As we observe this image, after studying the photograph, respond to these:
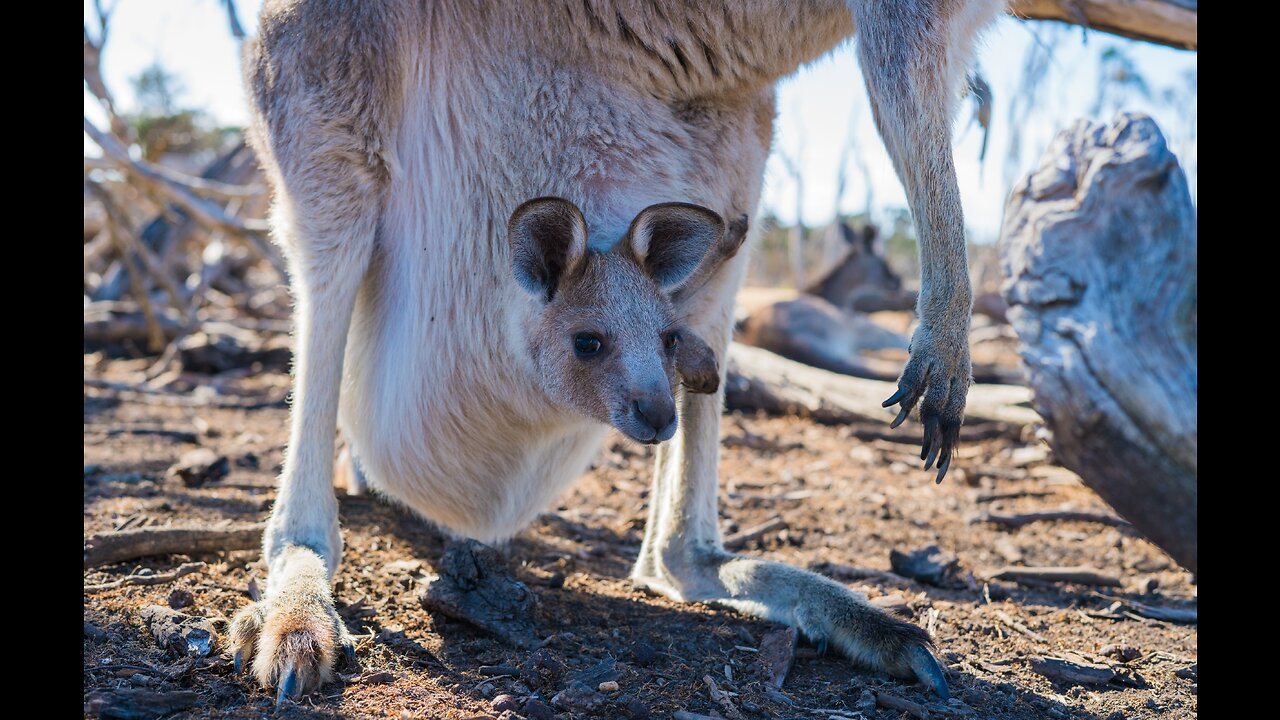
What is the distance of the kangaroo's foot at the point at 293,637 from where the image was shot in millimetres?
1982

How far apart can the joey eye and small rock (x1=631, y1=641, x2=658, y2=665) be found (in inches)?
27.8

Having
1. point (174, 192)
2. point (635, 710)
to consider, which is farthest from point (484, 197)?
point (174, 192)

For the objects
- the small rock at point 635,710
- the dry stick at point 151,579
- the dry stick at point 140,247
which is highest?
the dry stick at point 140,247

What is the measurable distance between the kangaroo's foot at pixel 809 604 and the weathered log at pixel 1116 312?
3.66 ft

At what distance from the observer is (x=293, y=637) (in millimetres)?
2049

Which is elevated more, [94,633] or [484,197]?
[484,197]

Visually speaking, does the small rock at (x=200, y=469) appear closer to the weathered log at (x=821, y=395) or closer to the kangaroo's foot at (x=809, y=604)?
the kangaroo's foot at (x=809, y=604)

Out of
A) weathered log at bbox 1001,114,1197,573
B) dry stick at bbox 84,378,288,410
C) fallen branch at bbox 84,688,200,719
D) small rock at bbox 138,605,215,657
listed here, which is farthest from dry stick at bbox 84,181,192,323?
weathered log at bbox 1001,114,1197,573

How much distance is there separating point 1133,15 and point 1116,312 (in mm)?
1283

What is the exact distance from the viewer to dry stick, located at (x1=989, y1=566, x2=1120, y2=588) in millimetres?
3346

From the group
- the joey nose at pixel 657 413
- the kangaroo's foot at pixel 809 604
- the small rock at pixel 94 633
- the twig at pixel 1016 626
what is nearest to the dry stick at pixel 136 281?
the small rock at pixel 94 633

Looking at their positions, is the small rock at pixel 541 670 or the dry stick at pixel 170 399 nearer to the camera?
the small rock at pixel 541 670

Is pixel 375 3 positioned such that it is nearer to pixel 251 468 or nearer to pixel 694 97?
pixel 694 97

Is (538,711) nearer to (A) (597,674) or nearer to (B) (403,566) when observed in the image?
(A) (597,674)
